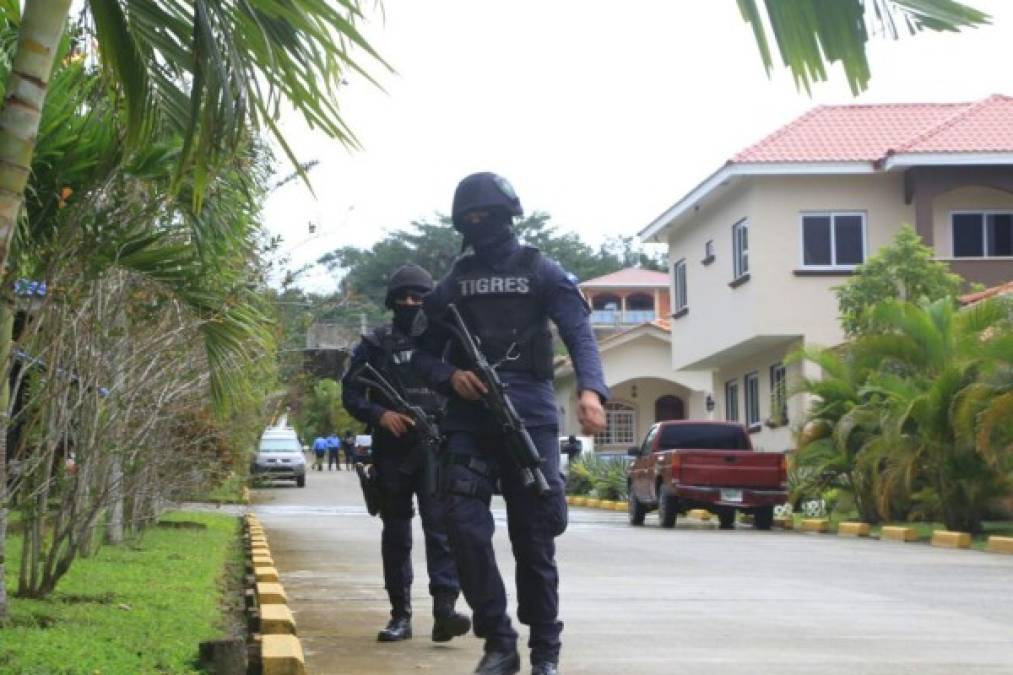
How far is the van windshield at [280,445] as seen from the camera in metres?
47.4

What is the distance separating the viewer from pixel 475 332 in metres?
7.24

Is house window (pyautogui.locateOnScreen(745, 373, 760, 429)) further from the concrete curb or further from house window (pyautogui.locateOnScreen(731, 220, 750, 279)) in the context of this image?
the concrete curb

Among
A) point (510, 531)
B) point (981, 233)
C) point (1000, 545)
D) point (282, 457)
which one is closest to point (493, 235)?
point (510, 531)

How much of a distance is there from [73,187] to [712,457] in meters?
16.8

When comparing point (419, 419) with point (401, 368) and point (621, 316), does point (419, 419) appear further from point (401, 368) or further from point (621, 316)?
point (621, 316)

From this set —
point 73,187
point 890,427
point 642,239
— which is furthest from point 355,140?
point 642,239

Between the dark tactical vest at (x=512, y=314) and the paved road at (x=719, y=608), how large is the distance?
157 centimetres

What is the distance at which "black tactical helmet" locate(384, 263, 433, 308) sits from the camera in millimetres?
9016

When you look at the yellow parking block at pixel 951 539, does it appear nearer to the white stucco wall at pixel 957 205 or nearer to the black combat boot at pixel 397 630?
the black combat boot at pixel 397 630

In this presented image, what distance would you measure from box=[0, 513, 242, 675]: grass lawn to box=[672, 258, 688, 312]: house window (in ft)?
84.8

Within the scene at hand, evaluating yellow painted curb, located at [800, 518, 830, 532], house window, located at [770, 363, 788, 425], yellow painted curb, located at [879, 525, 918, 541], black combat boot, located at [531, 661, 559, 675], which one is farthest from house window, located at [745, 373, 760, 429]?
black combat boot, located at [531, 661, 559, 675]

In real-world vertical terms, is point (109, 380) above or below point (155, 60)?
below

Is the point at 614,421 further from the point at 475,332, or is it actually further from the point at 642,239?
the point at 475,332

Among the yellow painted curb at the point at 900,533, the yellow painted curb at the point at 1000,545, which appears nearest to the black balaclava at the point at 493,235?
the yellow painted curb at the point at 1000,545
